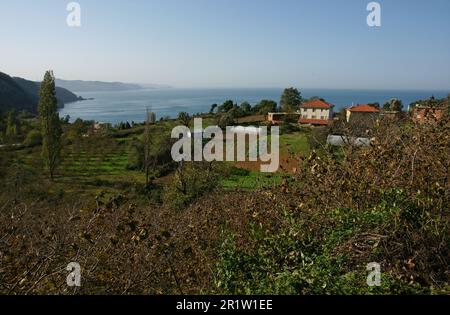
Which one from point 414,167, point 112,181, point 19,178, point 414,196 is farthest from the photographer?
point 112,181

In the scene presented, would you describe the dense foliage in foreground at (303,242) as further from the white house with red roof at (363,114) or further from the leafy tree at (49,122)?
the leafy tree at (49,122)

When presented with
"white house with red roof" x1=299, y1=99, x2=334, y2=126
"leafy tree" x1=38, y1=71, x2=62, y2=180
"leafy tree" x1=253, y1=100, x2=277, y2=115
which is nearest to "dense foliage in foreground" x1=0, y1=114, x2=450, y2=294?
"leafy tree" x1=38, y1=71, x2=62, y2=180

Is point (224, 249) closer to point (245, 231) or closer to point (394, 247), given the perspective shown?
point (245, 231)

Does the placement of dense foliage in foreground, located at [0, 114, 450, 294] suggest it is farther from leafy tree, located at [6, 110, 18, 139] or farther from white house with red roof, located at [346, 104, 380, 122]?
leafy tree, located at [6, 110, 18, 139]

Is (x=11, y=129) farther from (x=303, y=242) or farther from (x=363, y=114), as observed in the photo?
(x=303, y=242)

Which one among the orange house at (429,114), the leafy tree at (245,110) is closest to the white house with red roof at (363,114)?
the orange house at (429,114)

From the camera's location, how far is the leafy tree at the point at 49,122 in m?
34.1

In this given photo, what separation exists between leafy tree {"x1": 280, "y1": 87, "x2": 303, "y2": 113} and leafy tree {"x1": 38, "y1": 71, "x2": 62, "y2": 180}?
37343mm

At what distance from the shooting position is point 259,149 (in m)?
35.9

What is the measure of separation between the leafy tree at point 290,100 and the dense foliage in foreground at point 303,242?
57.7 meters

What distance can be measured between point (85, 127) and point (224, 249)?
5249 cm

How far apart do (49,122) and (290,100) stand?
42.0m

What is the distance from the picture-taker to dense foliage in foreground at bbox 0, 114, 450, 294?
157 inches
